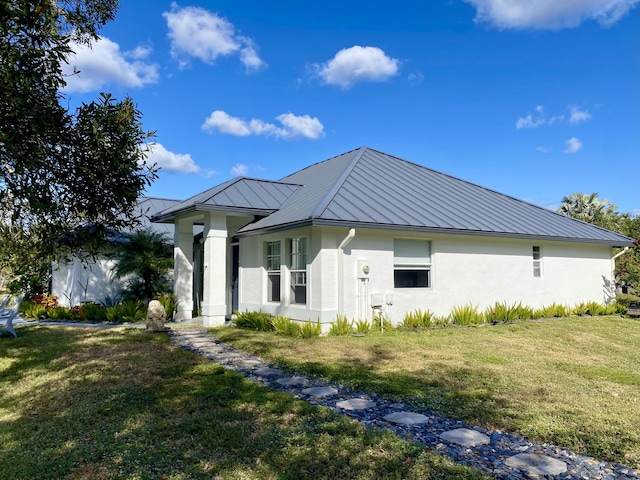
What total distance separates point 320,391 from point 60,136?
569 centimetres

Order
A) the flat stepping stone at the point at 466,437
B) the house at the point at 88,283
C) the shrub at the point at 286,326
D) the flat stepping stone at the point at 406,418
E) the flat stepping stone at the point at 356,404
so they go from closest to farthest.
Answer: the flat stepping stone at the point at 466,437, the flat stepping stone at the point at 406,418, the flat stepping stone at the point at 356,404, the shrub at the point at 286,326, the house at the point at 88,283

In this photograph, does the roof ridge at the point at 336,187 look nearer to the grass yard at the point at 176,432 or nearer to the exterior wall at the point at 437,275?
the exterior wall at the point at 437,275

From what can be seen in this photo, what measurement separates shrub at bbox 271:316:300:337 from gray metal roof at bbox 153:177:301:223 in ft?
10.8

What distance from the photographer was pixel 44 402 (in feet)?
19.0

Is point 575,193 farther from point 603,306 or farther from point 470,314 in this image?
point 470,314

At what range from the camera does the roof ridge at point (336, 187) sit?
10.6 meters

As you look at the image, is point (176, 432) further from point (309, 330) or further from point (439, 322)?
point (439, 322)

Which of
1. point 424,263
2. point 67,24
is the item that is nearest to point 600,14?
point 424,263

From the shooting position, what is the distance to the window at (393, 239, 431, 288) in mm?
12203

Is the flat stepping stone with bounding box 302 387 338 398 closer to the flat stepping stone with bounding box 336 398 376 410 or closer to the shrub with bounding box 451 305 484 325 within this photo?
the flat stepping stone with bounding box 336 398 376 410

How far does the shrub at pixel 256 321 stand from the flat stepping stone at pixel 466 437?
23.8 ft

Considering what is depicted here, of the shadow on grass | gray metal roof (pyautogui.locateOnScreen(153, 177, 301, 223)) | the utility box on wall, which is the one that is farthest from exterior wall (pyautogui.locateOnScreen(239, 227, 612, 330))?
the shadow on grass

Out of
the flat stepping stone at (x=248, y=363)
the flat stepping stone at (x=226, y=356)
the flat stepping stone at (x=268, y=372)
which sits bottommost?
the flat stepping stone at (x=268, y=372)

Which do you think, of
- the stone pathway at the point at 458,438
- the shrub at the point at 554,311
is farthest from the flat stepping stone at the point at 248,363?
the shrub at the point at 554,311
